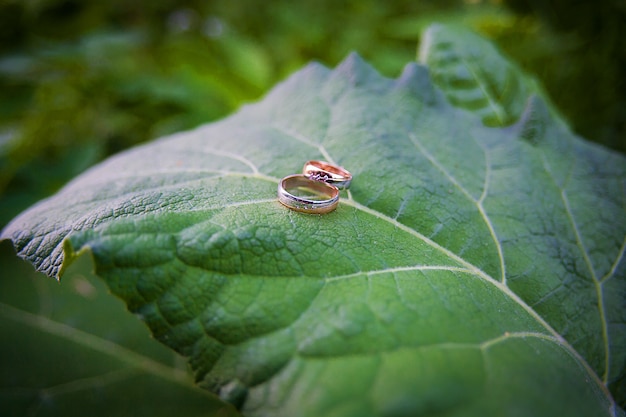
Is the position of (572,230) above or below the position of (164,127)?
above

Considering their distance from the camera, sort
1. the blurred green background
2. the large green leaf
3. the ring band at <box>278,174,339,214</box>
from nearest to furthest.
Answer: the large green leaf < the ring band at <box>278,174,339,214</box> < the blurred green background

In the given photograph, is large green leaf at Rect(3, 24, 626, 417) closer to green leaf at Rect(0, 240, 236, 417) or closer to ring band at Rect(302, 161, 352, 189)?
ring band at Rect(302, 161, 352, 189)

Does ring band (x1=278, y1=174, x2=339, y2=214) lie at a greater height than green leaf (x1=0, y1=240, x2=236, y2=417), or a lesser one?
greater

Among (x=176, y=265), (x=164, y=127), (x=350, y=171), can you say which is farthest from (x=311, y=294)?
(x=164, y=127)

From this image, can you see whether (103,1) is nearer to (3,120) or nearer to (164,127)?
(3,120)

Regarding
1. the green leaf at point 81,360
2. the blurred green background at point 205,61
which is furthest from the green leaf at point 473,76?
the green leaf at point 81,360

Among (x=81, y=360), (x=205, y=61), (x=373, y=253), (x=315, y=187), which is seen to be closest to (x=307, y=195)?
(x=315, y=187)

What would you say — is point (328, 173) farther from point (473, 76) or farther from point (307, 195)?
point (473, 76)

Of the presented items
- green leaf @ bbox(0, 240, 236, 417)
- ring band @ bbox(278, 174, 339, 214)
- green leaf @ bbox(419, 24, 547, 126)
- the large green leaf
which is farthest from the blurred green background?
ring band @ bbox(278, 174, 339, 214)
